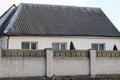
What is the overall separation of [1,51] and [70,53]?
4216 millimetres

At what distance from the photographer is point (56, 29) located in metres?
26.5

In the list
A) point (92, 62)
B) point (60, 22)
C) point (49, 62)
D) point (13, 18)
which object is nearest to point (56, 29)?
point (60, 22)

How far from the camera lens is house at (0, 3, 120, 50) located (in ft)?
81.4

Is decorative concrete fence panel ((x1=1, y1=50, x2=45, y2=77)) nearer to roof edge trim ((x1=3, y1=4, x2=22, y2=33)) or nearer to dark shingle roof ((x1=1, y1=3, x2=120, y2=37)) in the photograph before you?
dark shingle roof ((x1=1, y1=3, x2=120, y2=37))

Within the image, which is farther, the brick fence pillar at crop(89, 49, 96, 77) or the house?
the house

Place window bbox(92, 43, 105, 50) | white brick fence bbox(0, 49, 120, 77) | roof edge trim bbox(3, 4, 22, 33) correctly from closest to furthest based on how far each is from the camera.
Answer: white brick fence bbox(0, 49, 120, 77)
roof edge trim bbox(3, 4, 22, 33)
window bbox(92, 43, 105, 50)

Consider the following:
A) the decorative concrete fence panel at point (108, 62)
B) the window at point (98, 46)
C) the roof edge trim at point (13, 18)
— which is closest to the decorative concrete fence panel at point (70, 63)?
the decorative concrete fence panel at point (108, 62)

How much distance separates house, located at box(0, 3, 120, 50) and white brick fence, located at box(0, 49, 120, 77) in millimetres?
5415

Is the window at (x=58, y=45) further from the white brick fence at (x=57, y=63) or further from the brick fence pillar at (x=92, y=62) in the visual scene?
the brick fence pillar at (x=92, y=62)

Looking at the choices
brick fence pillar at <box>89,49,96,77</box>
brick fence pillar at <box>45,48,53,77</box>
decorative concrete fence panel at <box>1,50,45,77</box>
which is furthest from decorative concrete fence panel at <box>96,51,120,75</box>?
decorative concrete fence panel at <box>1,50,45,77</box>

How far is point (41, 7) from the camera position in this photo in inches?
1145

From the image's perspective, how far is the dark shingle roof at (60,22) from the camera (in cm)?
2561

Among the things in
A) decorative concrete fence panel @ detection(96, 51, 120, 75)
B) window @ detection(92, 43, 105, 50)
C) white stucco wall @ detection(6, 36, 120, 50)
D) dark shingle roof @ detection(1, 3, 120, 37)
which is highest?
dark shingle roof @ detection(1, 3, 120, 37)

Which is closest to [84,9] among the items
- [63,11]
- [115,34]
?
[63,11]
